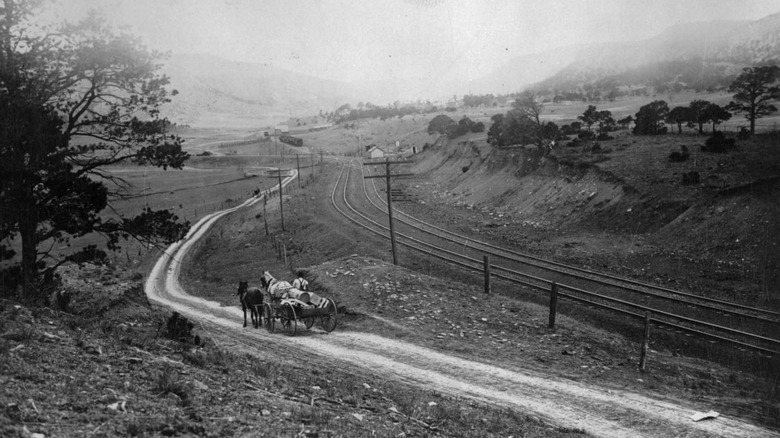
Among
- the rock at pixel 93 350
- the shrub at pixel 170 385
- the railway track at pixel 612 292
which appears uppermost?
the rock at pixel 93 350

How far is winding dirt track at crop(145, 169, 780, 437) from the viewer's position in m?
9.43

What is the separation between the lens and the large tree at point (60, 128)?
1159 cm

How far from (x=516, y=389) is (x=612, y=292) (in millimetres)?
11613

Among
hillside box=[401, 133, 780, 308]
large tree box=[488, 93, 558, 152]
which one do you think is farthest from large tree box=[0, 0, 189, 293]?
large tree box=[488, 93, 558, 152]

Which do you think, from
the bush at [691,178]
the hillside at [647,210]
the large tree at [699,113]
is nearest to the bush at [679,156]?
the hillside at [647,210]

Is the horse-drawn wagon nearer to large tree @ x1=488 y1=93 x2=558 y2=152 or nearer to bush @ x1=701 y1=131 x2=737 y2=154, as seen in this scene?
bush @ x1=701 y1=131 x2=737 y2=154

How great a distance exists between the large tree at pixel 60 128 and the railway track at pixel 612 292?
14880 mm

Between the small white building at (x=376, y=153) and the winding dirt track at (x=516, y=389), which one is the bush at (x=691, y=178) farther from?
the small white building at (x=376, y=153)

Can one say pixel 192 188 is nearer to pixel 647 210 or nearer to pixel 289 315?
pixel 647 210

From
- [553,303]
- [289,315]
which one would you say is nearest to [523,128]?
[553,303]

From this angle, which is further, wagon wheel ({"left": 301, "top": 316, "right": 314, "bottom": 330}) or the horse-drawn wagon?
wagon wheel ({"left": 301, "top": 316, "right": 314, "bottom": 330})

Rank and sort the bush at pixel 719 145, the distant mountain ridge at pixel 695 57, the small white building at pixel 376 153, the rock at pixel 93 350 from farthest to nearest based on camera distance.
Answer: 1. the distant mountain ridge at pixel 695 57
2. the small white building at pixel 376 153
3. the bush at pixel 719 145
4. the rock at pixel 93 350

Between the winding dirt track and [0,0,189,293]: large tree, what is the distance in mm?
5994

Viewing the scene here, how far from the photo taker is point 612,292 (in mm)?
20594
